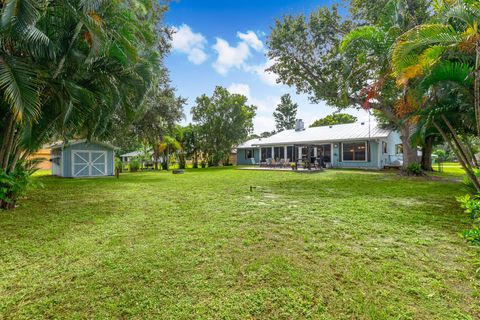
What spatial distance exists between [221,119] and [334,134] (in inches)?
485

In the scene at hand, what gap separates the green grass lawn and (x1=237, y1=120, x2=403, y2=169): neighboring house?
13392 mm

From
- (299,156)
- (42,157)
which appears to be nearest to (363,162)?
(299,156)

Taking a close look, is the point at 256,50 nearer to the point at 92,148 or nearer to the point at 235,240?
the point at 92,148

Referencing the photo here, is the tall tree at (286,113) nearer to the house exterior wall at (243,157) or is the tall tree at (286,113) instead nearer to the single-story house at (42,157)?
the house exterior wall at (243,157)

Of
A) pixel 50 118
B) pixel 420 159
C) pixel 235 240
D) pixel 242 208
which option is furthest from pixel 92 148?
pixel 420 159

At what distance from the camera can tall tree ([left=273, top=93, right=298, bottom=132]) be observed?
56438 millimetres

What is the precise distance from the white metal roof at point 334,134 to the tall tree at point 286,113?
30536 millimetres

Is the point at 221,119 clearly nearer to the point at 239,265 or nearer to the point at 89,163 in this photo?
the point at 89,163

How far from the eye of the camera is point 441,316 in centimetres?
206

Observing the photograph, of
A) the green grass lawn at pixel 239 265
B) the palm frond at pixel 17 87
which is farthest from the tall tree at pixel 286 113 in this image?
the palm frond at pixel 17 87

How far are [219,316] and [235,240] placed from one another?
5.75 ft

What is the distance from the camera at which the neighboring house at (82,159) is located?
1622 cm

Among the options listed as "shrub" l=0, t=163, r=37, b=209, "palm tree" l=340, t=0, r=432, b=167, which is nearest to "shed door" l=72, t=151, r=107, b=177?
"shrub" l=0, t=163, r=37, b=209

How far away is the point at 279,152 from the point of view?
25.0 meters
